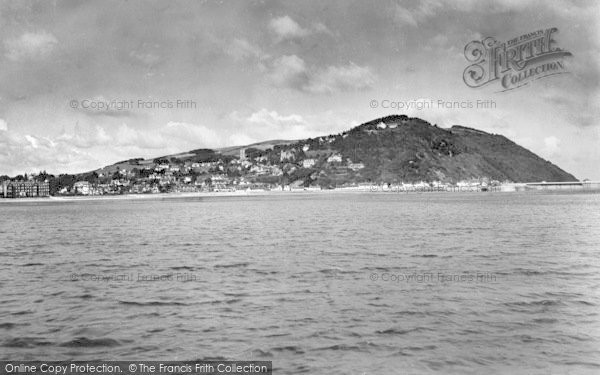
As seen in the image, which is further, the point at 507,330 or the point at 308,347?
the point at 507,330

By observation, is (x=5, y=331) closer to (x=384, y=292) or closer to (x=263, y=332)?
(x=263, y=332)

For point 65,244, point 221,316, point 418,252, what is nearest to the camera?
point 221,316

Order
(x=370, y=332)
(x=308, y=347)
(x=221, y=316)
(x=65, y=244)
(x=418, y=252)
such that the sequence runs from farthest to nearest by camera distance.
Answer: (x=65, y=244) → (x=418, y=252) → (x=221, y=316) → (x=370, y=332) → (x=308, y=347)

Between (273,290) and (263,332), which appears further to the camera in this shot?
(273,290)

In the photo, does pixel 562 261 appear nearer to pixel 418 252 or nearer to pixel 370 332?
pixel 418 252

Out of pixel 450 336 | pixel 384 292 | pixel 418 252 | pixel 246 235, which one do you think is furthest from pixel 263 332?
A: pixel 246 235

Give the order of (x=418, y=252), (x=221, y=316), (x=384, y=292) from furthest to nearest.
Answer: (x=418, y=252) < (x=384, y=292) < (x=221, y=316)

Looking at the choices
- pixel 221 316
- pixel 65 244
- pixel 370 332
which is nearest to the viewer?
pixel 370 332

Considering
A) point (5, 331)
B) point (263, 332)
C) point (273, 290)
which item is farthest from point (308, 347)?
point (5, 331)

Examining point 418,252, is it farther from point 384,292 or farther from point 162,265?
point 162,265
